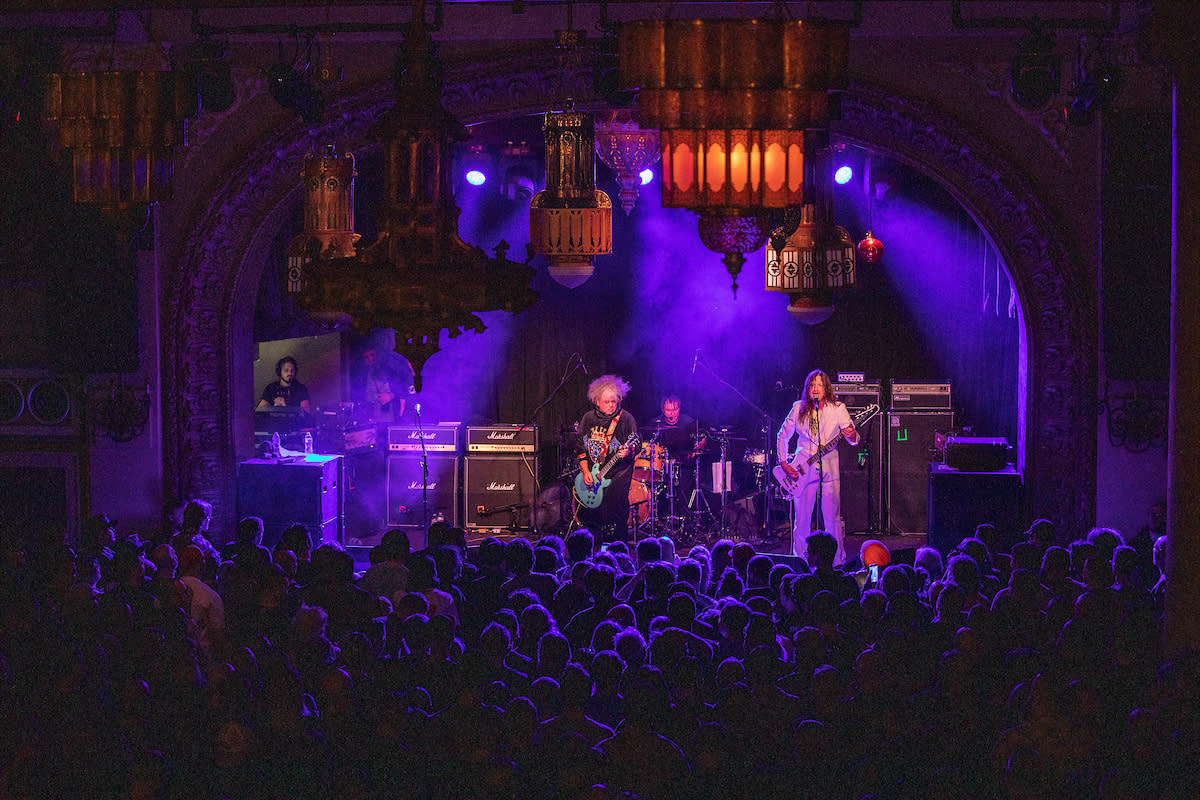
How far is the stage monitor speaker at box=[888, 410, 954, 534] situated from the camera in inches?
499

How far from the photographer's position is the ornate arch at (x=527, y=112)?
31.4 ft

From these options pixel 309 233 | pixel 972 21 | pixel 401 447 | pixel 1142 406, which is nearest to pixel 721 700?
pixel 309 233

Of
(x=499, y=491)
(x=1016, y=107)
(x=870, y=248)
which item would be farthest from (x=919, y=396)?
(x=499, y=491)

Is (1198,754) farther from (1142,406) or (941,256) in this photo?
(941,256)

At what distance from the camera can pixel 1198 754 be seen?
13.7ft

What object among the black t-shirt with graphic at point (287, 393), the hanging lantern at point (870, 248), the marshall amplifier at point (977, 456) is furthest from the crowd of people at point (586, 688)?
the black t-shirt with graphic at point (287, 393)

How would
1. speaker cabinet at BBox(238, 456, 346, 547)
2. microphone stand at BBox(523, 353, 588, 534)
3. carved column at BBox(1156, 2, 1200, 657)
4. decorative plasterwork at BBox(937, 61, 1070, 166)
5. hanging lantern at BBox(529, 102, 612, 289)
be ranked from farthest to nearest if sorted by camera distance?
microphone stand at BBox(523, 353, 588, 534) → speaker cabinet at BBox(238, 456, 346, 547) → decorative plasterwork at BBox(937, 61, 1070, 166) → carved column at BBox(1156, 2, 1200, 657) → hanging lantern at BBox(529, 102, 612, 289)

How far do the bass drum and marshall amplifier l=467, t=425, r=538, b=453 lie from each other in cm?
115

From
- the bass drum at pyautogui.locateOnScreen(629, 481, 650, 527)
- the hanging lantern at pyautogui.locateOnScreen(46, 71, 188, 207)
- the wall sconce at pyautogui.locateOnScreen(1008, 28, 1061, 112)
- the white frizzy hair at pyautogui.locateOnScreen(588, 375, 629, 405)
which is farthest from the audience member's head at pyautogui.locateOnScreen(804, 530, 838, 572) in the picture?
the white frizzy hair at pyautogui.locateOnScreen(588, 375, 629, 405)

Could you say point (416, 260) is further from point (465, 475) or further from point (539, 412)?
point (539, 412)

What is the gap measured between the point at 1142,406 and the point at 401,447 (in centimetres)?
696

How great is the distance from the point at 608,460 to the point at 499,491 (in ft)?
4.45

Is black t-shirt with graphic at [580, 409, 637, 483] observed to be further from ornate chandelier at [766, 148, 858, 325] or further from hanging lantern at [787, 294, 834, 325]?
hanging lantern at [787, 294, 834, 325]

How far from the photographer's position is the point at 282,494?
33.9 ft
